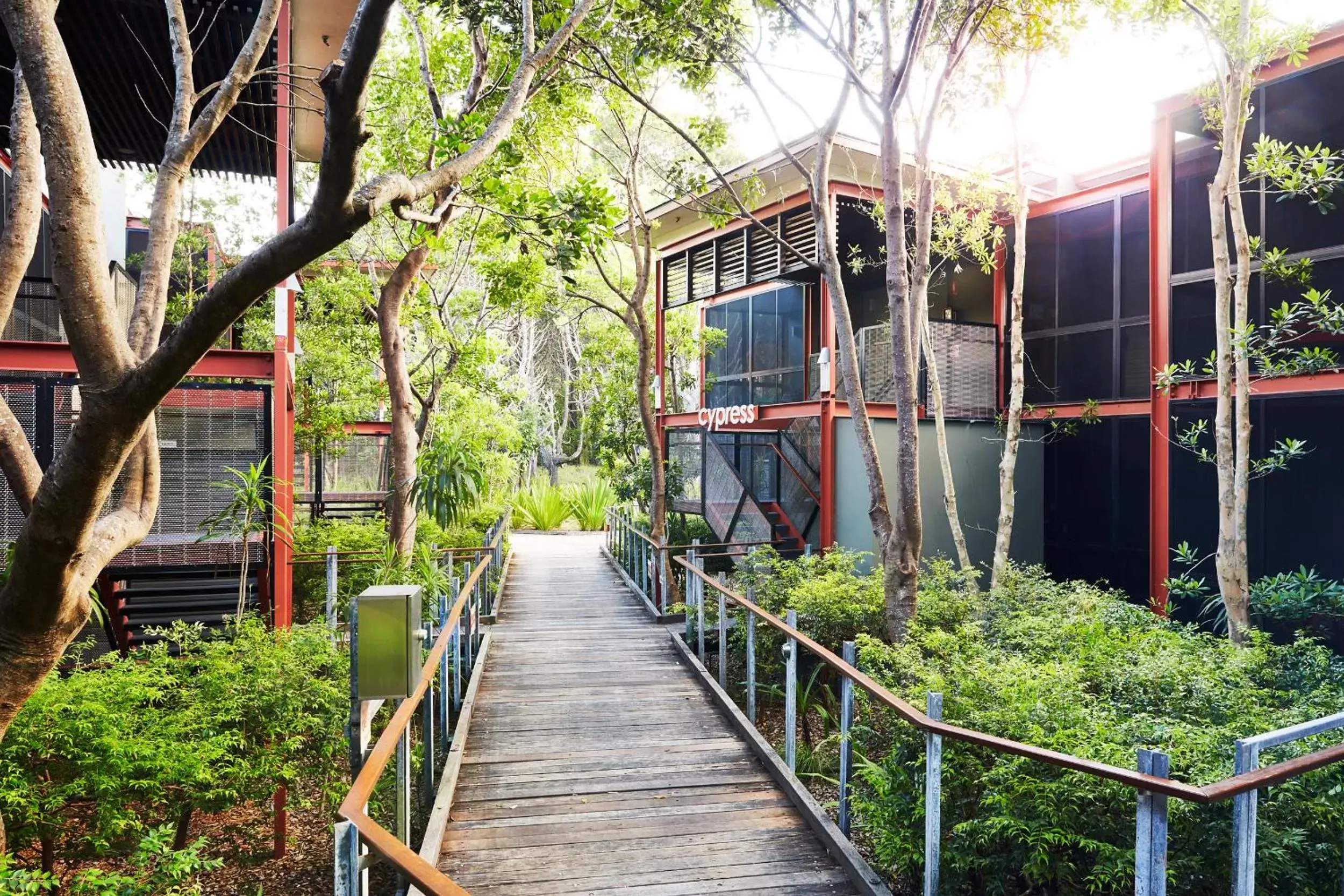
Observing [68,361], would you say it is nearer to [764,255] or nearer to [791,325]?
[764,255]

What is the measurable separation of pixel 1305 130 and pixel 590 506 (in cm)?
1719

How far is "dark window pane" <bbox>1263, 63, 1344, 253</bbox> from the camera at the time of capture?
8.54m

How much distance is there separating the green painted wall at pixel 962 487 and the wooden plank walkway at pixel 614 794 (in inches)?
137

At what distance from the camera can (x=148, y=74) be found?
8852mm

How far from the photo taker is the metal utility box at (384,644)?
299 centimetres

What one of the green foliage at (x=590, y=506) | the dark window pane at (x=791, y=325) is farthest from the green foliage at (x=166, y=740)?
the green foliage at (x=590, y=506)

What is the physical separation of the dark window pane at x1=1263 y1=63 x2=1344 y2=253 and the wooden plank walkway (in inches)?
308

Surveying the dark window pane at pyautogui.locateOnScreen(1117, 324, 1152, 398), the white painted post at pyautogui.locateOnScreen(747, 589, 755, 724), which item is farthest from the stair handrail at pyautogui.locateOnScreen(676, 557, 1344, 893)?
the dark window pane at pyautogui.locateOnScreen(1117, 324, 1152, 398)

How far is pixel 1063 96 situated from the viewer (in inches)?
360

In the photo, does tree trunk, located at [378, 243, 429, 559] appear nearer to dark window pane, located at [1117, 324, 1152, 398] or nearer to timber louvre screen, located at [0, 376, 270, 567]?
timber louvre screen, located at [0, 376, 270, 567]

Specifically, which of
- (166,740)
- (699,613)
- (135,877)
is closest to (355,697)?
(135,877)

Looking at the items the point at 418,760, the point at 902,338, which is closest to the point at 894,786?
the point at 418,760

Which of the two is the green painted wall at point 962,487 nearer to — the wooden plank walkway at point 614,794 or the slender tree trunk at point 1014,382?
the slender tree trunk at point 1014,382

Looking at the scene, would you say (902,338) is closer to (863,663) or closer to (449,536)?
(863,663)
